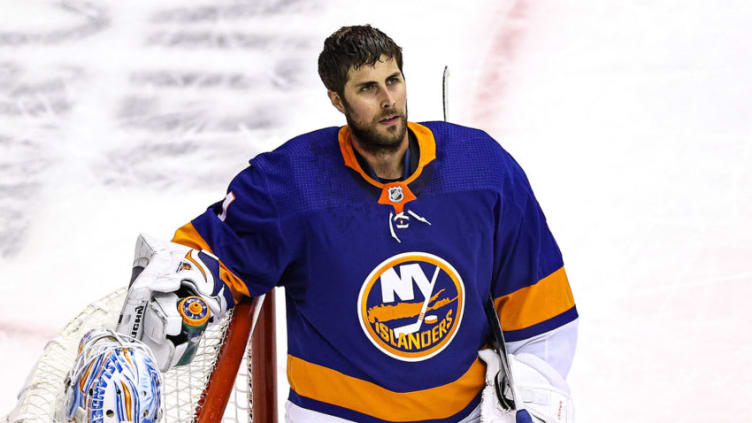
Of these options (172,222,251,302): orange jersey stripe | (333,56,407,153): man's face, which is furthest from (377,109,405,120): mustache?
(172,222,251,302): orange jersey stripe

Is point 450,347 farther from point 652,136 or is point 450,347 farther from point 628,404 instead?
point 652,136

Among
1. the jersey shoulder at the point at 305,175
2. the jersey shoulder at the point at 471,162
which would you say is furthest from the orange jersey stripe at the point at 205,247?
the jersey shoulder at the point at 471,162

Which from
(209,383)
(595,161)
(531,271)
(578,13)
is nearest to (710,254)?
(595,161)

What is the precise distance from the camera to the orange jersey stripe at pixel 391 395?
187 cm

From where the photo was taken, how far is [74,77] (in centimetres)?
324

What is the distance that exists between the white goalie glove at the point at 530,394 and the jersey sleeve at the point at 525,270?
0.06 meters

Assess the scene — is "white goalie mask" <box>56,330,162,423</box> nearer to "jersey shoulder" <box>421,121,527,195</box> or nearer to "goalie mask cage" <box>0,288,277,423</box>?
"goalie mask cage" <box>0,288,277,423</box>

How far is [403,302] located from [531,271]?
232 mm

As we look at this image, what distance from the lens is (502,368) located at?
1868 mm

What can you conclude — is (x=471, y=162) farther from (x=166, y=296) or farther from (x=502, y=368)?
(x=166, y=296)

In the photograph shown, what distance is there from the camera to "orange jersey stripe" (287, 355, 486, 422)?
1874mm

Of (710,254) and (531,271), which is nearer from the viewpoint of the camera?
(531,271)

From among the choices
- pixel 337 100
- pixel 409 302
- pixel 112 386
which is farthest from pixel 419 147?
pixel 112 386

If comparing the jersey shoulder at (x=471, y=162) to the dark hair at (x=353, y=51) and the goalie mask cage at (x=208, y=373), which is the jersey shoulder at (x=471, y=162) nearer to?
the dark hair at (x=353, y=51)
